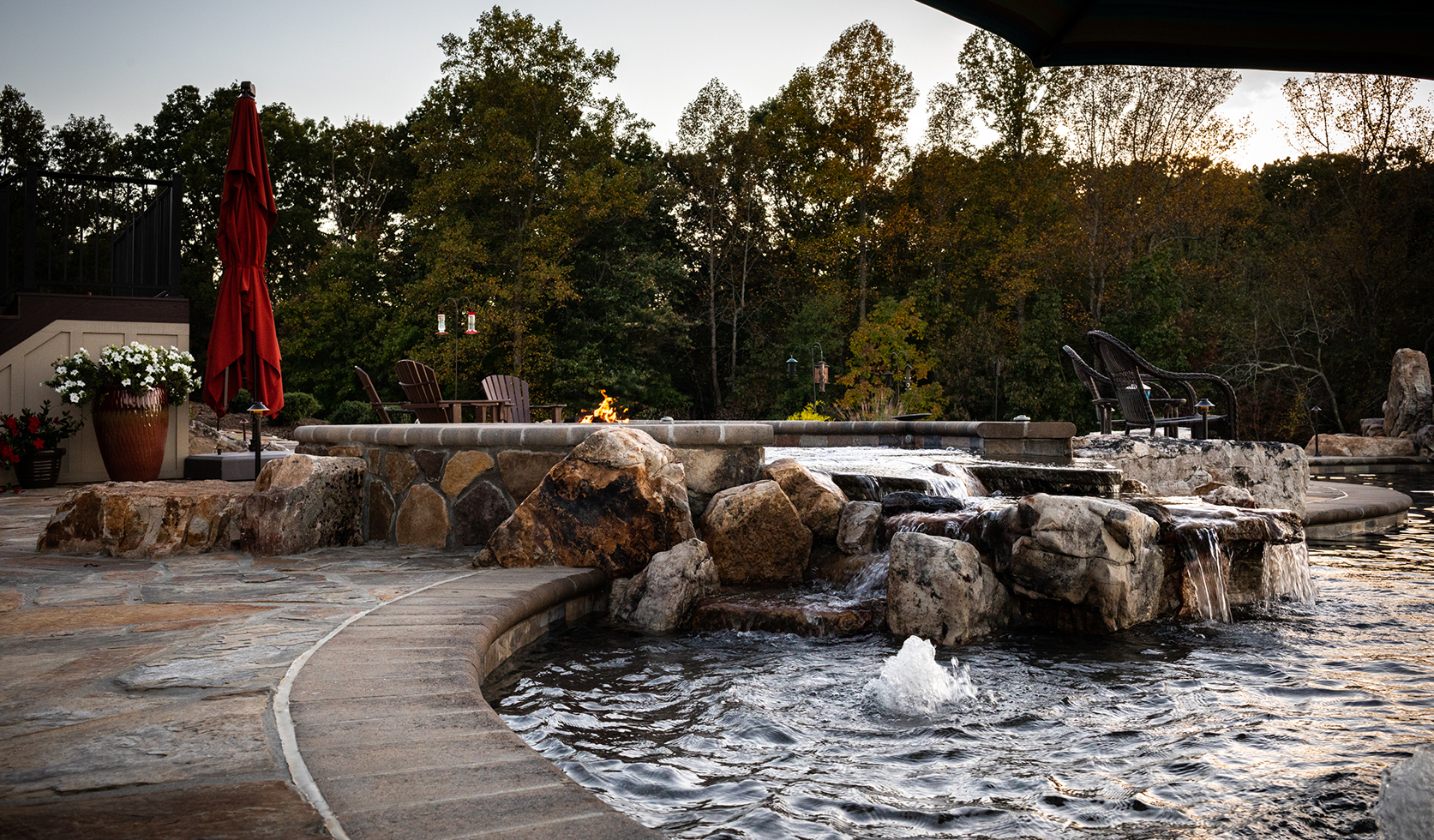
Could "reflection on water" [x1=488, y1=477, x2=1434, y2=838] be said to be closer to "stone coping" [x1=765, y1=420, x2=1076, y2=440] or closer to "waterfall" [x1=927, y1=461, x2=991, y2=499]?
"waterfall" [x1=927, y1=461, x2=991, y2=499]

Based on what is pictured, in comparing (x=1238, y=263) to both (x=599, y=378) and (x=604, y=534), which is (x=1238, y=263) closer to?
(x=599, y=378)

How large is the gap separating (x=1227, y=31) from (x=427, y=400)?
872 centimetres

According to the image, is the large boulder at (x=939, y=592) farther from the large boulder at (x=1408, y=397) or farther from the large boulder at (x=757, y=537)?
the large boulder at (x=1408, y=397)

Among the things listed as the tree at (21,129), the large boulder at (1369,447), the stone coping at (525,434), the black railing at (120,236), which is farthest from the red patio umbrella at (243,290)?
the tree at (21,129)

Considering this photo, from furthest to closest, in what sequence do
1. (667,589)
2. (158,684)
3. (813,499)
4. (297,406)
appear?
(297,406)
(813,499)
(667,589)
(158,684)

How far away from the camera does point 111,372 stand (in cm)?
676

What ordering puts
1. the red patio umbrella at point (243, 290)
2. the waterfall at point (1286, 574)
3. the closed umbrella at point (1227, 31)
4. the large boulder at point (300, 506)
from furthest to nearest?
the red patio umbrella at point (243, 290) < the large boulder at point (300, 506) < the waterfall at point (1286, 574) < the closed umbrella at point (1227, 31)

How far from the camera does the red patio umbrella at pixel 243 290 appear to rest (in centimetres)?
561

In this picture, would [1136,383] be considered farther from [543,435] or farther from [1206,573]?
[543,435]

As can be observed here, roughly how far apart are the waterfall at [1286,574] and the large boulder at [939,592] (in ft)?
4.92

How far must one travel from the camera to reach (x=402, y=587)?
3400mm

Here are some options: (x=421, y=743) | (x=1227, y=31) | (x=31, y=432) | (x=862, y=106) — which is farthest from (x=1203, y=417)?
(x=862, y=106)

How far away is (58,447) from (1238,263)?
75.5 ft

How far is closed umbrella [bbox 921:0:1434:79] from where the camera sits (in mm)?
1500
